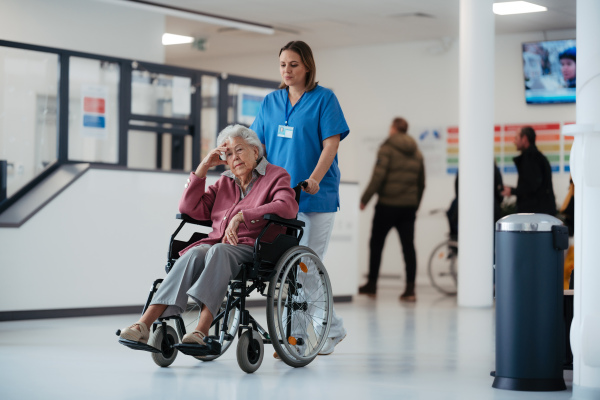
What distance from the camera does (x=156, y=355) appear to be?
12.8 ft

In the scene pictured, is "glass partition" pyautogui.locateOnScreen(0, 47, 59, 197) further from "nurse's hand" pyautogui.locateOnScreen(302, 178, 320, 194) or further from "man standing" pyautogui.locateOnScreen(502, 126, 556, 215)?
"man standing" pyautogui.locateOnScreen(502, 126, 556, 215)

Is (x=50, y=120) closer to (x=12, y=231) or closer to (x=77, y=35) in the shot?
(x=12, y=231)

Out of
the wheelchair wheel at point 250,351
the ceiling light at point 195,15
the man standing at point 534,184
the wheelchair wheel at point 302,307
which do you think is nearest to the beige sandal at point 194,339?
the wheelchair wheel at point 250,351

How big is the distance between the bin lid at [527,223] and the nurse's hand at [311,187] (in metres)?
0.80

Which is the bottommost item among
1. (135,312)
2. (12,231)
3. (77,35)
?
(135,312)

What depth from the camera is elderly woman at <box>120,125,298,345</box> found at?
3.58 metres

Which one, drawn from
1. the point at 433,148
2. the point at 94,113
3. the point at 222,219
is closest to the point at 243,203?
the point at 222,219

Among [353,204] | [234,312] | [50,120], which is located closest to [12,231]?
[50,120]

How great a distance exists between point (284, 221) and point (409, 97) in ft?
22.2

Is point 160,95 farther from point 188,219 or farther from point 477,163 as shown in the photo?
point 188,219

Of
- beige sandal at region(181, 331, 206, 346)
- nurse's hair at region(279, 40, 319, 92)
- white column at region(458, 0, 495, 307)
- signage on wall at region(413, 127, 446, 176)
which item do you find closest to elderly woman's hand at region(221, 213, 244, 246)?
beige sandal at region(181, 331, 206, 346)

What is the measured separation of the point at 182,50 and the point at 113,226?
5198 millimetres

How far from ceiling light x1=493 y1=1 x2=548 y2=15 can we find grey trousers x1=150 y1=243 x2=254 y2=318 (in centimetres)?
536

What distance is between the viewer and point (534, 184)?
7.84 m
